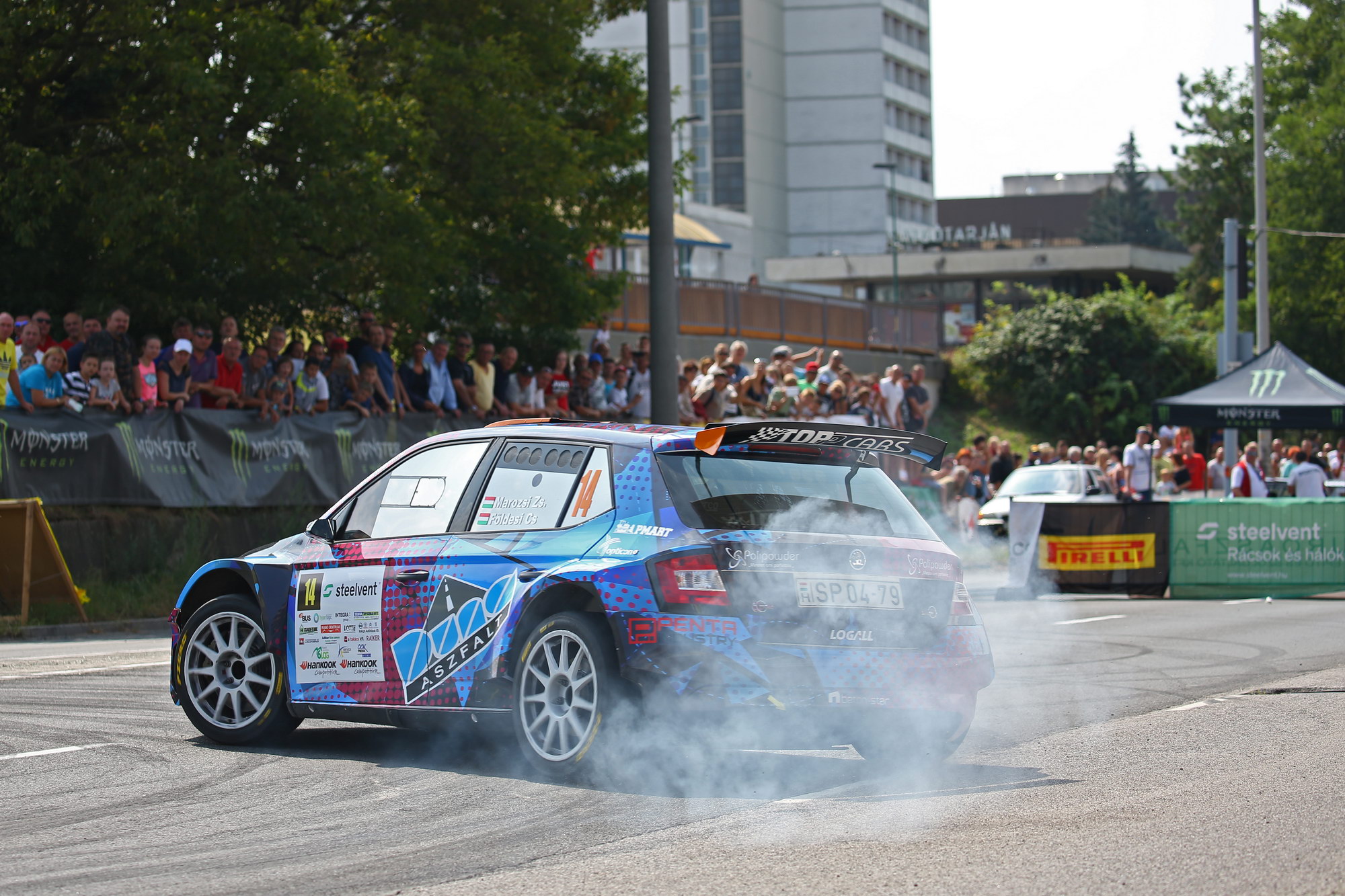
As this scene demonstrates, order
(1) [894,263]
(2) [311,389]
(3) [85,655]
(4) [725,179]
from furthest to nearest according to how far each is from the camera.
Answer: (4) [725,179]
(1) [894,263]
(2) [311,389]
(3) [85,655]

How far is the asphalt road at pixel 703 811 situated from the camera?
18.3ft

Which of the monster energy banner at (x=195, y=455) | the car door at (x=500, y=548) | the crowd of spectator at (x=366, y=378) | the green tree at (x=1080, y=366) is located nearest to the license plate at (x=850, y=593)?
the car door at (x=500, y=548)

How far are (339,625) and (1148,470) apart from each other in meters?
25.5

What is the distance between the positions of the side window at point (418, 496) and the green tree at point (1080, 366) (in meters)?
45.5

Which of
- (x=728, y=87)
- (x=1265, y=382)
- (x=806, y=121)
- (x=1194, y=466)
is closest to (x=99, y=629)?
(x=1265, y=382)

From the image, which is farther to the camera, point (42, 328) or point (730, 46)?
point (730, 46)

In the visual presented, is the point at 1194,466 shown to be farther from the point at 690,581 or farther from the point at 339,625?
the point at 690,581

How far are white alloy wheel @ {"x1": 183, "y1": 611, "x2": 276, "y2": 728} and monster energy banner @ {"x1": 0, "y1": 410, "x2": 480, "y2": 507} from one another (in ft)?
27.0

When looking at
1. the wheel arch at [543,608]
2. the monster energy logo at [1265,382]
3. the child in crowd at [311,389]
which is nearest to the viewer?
the wheel arch at [543,608]

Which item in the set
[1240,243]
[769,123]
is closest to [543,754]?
[1240,243]

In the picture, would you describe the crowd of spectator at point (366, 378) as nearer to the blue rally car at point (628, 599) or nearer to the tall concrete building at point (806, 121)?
the blue rally car at point (628, 599)

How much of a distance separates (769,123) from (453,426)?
93635mm

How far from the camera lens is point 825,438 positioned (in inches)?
302

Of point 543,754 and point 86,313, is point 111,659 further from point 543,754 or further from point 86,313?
point 86,313
